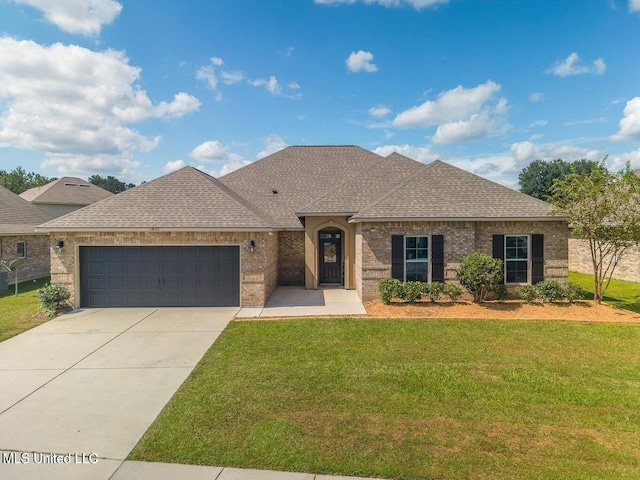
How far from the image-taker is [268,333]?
8344mm

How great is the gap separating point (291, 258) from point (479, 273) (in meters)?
7.96

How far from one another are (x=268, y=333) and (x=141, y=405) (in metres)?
3.51

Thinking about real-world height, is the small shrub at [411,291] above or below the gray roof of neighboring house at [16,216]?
below

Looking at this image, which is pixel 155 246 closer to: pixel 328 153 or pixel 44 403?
pixel 44 403

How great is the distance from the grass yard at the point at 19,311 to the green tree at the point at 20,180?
56481 mm

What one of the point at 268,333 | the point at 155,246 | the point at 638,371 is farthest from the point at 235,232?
the point at 638,371

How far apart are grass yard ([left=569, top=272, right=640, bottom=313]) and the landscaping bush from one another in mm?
4284

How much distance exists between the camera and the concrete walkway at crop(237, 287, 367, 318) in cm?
1027

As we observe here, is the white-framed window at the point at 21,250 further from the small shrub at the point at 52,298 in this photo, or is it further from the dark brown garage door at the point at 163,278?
the dark brown garage door at the point at 163,278

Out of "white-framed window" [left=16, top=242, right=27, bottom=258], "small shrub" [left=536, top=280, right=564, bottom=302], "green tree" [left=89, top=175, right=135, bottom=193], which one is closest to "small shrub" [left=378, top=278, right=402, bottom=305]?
"small shrub" [left=536, top=280, right=564, bottom=302]

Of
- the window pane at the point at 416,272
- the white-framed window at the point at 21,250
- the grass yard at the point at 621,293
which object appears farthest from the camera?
the white-framed window at the point at 21,250

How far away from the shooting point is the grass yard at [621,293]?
1115cm

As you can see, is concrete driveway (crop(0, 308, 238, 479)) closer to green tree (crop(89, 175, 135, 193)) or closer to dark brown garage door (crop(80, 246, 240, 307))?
dark brown garage door (crop(80, 246, 240, 307))

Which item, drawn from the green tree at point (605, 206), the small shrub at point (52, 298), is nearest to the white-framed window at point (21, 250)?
the small shrub at point (52, 298)
